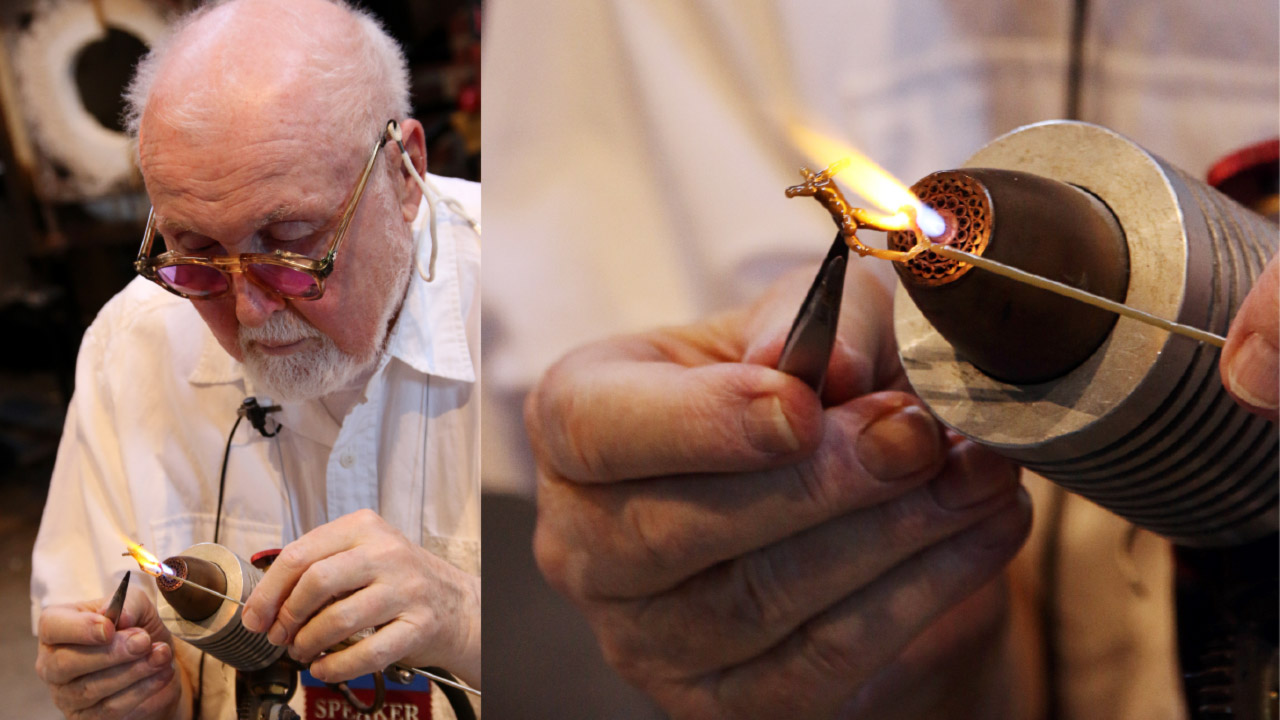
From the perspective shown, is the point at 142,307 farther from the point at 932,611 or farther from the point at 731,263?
the point at 932,611

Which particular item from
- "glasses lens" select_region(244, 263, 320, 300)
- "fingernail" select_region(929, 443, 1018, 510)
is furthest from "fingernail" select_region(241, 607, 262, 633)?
"fingernail" select_region(929, 443, 1018, 510)

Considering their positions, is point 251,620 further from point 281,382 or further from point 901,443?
point 901,443

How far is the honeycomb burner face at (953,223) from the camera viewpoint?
33 centimetres

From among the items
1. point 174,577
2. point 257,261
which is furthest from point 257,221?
point 174,577

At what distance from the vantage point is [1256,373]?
1.12ft

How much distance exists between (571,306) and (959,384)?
0.24 m

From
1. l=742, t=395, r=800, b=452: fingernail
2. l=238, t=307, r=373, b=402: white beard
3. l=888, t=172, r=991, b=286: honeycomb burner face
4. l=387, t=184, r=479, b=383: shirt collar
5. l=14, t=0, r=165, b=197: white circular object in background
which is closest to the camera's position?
l=888, t=172, r=991, b=286: honeycomb burner face

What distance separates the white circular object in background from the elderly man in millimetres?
184

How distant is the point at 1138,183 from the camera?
0.37m

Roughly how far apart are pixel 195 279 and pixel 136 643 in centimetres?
28

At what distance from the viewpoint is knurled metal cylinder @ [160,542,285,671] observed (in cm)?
55

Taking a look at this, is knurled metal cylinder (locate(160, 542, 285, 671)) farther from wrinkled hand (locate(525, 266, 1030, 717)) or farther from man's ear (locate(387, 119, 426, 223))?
man's ear (locate(387, 119, 426, 223))

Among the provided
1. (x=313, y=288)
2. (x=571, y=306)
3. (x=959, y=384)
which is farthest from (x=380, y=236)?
(x=959, y=384)

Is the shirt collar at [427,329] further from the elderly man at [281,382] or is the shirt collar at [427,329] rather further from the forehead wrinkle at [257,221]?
the forehead wrinkle at [257,221]
